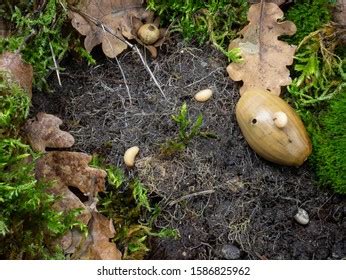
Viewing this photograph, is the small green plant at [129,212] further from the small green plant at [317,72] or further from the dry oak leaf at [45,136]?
the small green plant at [317,72]

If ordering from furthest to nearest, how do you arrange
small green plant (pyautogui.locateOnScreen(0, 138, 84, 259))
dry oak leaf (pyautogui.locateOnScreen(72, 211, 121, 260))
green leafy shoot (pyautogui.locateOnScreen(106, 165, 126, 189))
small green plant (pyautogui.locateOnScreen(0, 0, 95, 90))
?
small green plant (pyautogui.locateOnScreen(0, 0, 95, 90)), green leafy shoot (pyautogui.locateOnScreen(106, 165, 126, 189)), dry oak leaf (pyautogui.locateOnScreen(72, 211, 121, 260)), small green plant (pyautogui.locateOnScreen(0, 138, 84, 259))

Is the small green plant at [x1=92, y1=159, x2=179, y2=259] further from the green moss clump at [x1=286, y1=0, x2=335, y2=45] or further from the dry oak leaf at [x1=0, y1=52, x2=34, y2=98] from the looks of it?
the green moss clump at [x1=286, y1=0, x2=335, y2=45]

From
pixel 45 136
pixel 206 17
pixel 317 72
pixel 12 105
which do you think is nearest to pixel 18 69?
pixel 12 105

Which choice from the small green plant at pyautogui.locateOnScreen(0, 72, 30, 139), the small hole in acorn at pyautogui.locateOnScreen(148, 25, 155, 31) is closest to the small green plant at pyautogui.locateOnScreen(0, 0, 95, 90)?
the small green plant at pyautogui.locateOnScreen(0, 72, 30, 139)

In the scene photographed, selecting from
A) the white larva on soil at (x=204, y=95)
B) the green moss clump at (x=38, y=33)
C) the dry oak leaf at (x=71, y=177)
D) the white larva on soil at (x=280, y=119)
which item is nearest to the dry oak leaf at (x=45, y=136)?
the dry oak leaf at (x=71, y=177)

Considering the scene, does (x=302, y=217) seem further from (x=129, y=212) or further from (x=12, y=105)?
(x=12, y=105)

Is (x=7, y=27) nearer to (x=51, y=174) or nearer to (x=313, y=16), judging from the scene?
(x=51, y=174)
